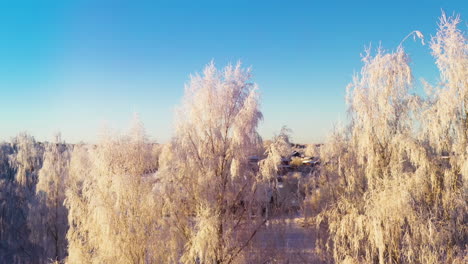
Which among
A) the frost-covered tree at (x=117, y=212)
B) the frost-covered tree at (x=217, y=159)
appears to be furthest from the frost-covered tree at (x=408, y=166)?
the frost-covered tree at (x=117, y=212)

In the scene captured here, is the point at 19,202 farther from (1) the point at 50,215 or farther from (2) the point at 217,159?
(2) the point at 217,159

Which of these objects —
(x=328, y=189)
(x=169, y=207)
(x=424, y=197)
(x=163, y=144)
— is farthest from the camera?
(x=328, y=189)

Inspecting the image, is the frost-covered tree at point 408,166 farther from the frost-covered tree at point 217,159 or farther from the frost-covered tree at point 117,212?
the frost-covered tree at point 117,212

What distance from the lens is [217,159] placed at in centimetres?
932

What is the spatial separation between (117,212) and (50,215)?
33.2 ft

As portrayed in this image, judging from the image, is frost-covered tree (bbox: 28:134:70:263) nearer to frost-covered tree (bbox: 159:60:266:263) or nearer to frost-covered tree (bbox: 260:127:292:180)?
frost-covered tree (bbox: 159:60:266:263)

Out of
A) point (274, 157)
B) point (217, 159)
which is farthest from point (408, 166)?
point (217, 159)

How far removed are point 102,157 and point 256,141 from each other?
4462mm

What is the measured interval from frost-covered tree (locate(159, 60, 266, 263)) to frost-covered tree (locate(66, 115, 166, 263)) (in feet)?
2.36

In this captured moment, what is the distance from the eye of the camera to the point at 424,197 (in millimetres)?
7434

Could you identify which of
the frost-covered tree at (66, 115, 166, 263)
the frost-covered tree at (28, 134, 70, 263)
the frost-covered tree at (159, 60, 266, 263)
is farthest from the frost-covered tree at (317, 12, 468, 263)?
the frost-covered tree at (28, 134, 70, 263)

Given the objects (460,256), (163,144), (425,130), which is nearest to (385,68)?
(425,130)

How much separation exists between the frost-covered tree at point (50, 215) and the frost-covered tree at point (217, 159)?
1014cm

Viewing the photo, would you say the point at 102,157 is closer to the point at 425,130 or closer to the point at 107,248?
the point at 107,248
